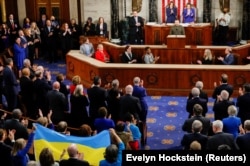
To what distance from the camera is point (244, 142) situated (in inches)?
277

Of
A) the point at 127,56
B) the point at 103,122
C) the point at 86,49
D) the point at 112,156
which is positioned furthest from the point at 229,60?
the point at 112,156

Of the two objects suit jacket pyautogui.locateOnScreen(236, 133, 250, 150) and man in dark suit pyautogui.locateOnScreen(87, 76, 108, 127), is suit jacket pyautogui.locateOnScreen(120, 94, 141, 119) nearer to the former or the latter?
man in dark suit pyautogui.locateOnScreen(87, 76, 108, 127)

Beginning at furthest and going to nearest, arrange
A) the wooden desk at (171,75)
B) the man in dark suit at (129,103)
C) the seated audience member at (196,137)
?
1. the wooden desk at (171,75)
2. the man in dark suit at (129,103)
3. the seated audience member at (196,137)

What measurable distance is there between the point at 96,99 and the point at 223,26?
9241 mm

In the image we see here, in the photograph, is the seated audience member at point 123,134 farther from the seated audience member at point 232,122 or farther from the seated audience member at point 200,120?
the seated audience member at point 232,122

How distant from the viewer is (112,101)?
356 inches

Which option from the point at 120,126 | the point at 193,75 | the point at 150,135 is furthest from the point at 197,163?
the point at 193,75

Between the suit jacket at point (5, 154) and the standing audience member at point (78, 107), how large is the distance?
7.33ft

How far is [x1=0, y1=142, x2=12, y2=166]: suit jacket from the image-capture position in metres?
6.65

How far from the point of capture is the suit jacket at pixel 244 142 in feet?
23.1

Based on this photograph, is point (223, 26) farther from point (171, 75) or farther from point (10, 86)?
point (10, 86)

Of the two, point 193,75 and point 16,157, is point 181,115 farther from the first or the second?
point 16,157

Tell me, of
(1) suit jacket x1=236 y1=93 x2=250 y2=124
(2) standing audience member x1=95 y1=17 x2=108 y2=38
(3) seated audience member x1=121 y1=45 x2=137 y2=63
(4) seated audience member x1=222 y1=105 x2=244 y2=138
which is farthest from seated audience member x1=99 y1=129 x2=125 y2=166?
(2) standing audience member x1=95 y1=17 x2=108 y2=38

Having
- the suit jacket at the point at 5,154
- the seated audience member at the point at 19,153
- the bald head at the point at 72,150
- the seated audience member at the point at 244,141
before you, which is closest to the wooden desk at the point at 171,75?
the seated audience member at the point at 244,141
